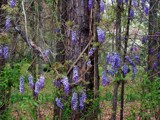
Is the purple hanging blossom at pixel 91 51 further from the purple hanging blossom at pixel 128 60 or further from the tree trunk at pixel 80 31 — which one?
the purple hanging blossom at pixel 128 60

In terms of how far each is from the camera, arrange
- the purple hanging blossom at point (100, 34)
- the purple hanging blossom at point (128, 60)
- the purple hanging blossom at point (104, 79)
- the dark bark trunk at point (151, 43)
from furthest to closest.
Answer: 1. the dark bark trunk at point (151, 43)
2. the purple hanging blossom at point (128, 60)
3. the purple hanging blossom at point (104, 79)
4. the purple hanging blossom at point (100, 34)

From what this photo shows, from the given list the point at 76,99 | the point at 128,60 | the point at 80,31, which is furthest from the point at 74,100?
the point at 128,60

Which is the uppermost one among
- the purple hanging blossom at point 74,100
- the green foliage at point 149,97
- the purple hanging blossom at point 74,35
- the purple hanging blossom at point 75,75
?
the purple hanging blossom at point 74,35

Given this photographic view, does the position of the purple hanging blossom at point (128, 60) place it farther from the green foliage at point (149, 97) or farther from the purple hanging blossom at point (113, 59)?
the purple hanging blossom at point (113, 59)

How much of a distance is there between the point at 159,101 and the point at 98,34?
153 cm

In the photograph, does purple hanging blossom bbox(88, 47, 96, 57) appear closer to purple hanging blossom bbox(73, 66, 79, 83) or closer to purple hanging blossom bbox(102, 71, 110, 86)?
purple hanging blossom bbox(73, 66, 79, 83)

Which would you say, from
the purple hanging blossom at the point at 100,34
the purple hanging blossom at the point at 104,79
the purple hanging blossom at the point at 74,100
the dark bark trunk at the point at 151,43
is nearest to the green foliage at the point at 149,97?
the purple hanging blossom at the point at 104,79

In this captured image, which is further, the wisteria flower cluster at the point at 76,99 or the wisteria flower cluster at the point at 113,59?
the wisteria flower cluster at the point at 113,59

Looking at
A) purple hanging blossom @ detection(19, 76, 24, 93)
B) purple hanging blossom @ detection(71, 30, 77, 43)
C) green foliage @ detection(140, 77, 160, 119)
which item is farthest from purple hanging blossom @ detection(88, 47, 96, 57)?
green foliage @ detection(140, 77, 160, 119)

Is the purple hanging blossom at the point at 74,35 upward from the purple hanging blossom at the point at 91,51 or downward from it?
upward

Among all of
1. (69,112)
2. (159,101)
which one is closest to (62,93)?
(69,112)

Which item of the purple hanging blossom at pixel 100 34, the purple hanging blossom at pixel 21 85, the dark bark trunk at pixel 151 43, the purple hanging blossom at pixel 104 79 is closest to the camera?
the purple hanging blossom at pixel 100 34

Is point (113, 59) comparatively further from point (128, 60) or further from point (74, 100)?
point (128, 60)

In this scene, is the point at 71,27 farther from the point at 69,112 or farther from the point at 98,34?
the point at 69,112
